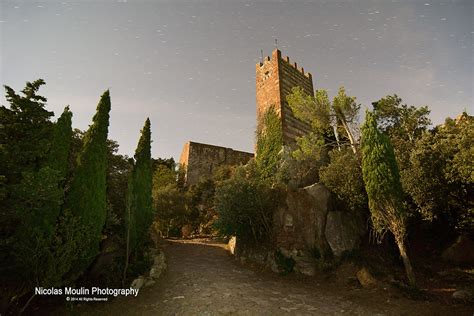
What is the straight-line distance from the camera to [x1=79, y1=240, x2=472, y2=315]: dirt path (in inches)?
331

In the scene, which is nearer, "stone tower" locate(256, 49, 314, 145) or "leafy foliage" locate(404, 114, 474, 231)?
"leafy foliage" locate(404, 114, 474, 231)

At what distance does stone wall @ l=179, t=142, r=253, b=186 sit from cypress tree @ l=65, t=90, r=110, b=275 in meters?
17.8

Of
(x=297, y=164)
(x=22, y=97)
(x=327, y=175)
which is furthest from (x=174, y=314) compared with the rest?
(x=297, y=164)

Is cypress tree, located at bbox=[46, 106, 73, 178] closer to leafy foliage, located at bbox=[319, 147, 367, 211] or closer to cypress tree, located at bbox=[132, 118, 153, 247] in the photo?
cypress tree, located at bbox=[132, 118, 153, 247]

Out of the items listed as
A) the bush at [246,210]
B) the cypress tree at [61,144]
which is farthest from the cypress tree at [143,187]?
the bush at [246,210]

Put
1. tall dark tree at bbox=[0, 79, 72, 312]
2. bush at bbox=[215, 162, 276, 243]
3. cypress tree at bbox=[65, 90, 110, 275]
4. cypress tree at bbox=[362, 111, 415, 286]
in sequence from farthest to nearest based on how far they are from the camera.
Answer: bush at bbox=[215, 162, 276, 243]
cypress tree at bbox=[362, 111, 415, 286]
cypress tree at bbox=[65, 90, 110, 275]
tall dark tree at bbox=[0, 79, 72, 312]

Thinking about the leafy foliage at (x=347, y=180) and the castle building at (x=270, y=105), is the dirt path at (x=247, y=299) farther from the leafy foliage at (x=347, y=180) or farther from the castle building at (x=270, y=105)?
the castle building at (x=270, y=105)

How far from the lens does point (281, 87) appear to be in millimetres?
23203

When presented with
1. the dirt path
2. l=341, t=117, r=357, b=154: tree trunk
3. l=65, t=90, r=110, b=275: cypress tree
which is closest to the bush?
the dirt path

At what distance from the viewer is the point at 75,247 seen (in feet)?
29.0

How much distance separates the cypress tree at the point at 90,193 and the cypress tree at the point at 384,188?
12.1m

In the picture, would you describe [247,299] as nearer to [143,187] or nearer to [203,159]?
[143,187]

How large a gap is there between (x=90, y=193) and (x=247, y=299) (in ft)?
25.6

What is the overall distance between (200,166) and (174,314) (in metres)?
23.4
